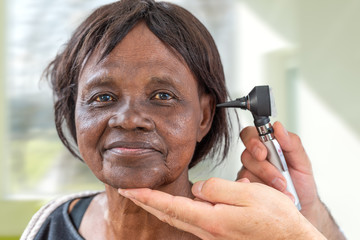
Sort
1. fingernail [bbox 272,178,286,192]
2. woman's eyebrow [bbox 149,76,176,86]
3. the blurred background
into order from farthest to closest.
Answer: the blurred background, fingernail [bbox 272,178,286,192], woman's eyebrow [bbox 149,76,176,86]

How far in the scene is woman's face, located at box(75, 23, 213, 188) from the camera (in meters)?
0.98

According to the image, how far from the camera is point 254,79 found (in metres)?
2.97

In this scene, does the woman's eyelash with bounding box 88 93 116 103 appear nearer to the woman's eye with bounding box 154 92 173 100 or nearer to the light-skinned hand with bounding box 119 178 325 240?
the woman's eye with bounding box 154 92 173 100

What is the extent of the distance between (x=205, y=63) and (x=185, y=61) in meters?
0.07

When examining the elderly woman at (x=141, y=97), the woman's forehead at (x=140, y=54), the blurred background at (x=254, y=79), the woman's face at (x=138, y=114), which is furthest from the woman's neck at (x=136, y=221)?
the blurred background at (x=254, y=79)

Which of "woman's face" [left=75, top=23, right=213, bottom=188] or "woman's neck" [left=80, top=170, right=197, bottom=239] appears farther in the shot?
"woman's neck" [left=80, top=170, right=197, bottom=239]

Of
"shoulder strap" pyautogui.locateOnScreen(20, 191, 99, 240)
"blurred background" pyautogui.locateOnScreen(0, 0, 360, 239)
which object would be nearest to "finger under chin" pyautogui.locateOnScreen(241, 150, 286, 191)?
"shoulder strap" pyautogui.locateOnScreen(20, 191, 99, 240)

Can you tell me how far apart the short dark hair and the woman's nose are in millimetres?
153

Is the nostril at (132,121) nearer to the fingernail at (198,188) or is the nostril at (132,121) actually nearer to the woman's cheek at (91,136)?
the woman's cheek at (91,136)

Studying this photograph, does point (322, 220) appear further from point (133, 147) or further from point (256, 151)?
point (133, 147)

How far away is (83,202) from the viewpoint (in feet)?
4.60

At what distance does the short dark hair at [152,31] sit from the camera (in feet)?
3.47

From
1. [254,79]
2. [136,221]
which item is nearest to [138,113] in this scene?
[136,221]

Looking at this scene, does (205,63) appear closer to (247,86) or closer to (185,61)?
(185,61)
